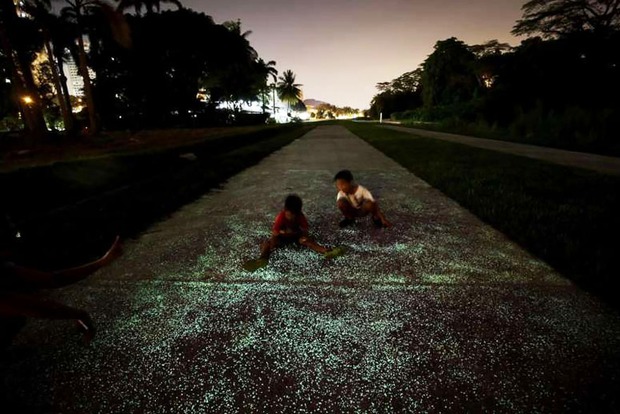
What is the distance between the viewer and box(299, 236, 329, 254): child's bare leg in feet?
9.55

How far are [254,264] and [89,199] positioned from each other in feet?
11.7

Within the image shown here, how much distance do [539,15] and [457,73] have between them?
88.0ft

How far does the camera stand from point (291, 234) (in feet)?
10.1

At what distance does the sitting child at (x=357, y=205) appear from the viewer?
3.62 m

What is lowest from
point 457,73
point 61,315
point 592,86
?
point 61,315

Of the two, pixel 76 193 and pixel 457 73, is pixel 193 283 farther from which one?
pixel 457 73

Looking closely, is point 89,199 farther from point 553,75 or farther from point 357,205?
point 553,75

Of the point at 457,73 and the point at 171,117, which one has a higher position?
the point at 457,73

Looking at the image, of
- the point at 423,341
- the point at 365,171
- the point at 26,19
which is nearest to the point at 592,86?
the point at 365,171

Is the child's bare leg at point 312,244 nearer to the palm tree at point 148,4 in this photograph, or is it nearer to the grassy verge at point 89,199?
the grassy verge at point 89,199

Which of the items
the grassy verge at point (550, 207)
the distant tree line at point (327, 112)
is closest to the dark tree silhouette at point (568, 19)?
the grassy verge at point (550, 207)

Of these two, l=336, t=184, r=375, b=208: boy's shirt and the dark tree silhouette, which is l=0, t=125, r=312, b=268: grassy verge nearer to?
l=336, t=184, r=375, b=208: boy's shirt

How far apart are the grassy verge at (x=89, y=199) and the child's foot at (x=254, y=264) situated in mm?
1654

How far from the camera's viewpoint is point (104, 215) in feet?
13.0
